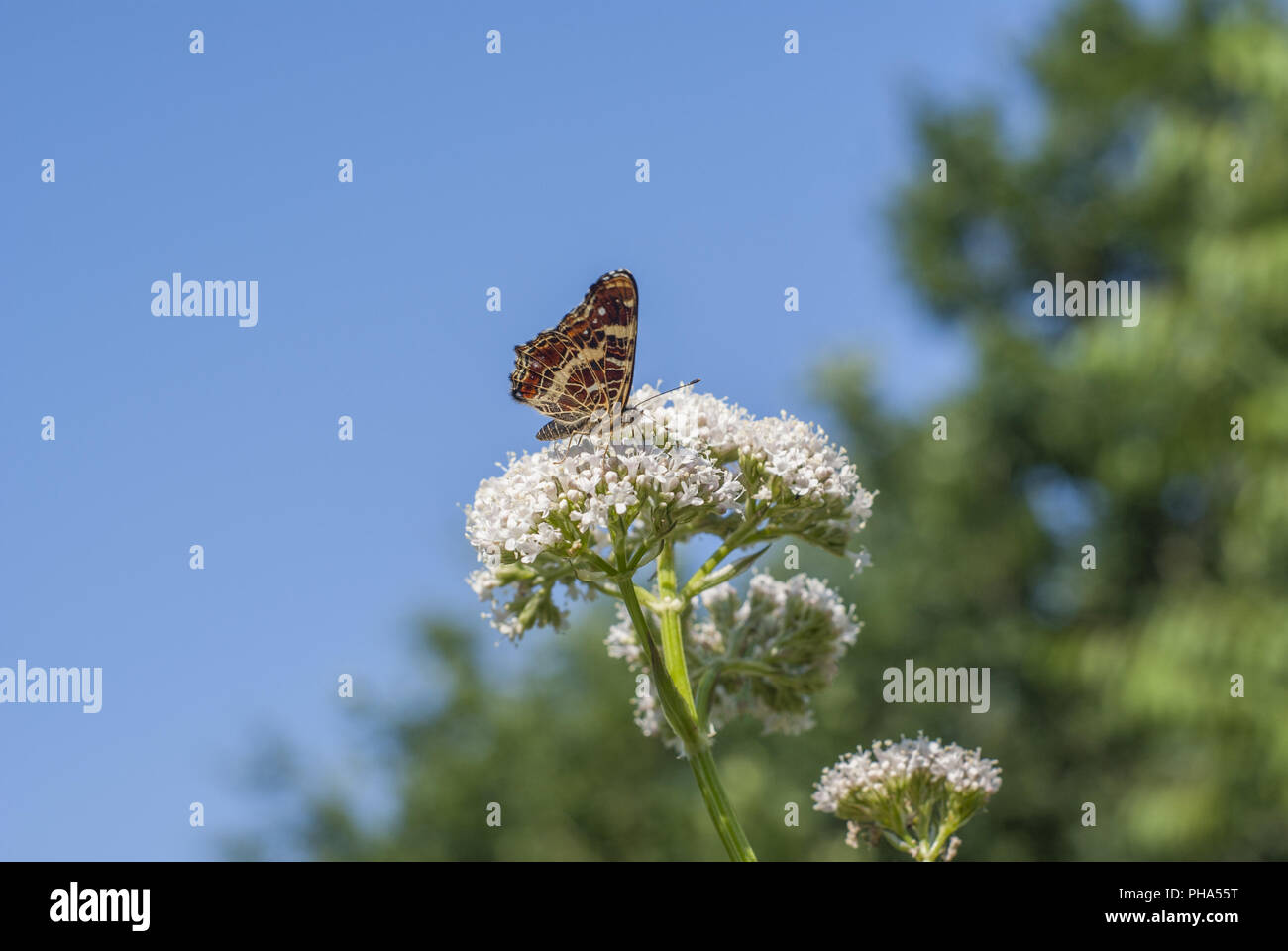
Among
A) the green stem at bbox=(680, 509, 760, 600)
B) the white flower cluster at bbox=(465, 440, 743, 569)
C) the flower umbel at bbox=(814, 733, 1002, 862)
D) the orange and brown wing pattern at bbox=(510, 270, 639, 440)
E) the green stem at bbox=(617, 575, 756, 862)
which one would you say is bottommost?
the flower umbel at bbox=(814, 733, 1002, 862)

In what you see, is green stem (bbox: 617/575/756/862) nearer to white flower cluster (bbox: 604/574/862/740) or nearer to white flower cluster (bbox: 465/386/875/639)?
white flower cluster (bbox: 465/386/875/639)

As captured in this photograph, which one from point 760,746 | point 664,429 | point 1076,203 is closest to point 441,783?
point 760,746

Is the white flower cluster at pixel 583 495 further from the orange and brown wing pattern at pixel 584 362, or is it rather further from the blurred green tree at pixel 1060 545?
the blurred green tree at pixel 1060 545

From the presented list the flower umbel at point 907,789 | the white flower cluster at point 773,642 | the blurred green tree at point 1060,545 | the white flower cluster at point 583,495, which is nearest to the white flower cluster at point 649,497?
the white flower cluster at point 583,495

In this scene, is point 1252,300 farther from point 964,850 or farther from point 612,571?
point 612,571

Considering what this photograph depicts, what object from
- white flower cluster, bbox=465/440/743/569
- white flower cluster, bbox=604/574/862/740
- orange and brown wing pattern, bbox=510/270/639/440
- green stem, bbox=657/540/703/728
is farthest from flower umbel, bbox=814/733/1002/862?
orange and brown wing pattern, bbox=510/270/639/440

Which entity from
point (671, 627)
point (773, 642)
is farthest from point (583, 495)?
point (773, 642)
